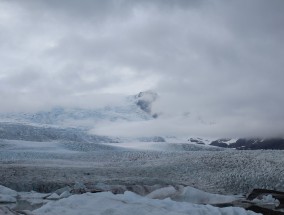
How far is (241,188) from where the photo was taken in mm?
12555

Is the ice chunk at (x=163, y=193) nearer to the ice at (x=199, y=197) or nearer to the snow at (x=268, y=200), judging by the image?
the ice at (x=199, y=197)

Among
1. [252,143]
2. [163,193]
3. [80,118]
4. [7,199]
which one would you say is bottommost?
[7,199]

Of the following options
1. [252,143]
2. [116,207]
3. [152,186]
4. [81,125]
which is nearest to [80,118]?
[81,125]

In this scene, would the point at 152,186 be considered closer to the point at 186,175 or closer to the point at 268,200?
the point at 268,200

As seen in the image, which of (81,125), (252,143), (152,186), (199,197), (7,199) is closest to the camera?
(7,199)

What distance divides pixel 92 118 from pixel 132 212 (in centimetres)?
9262

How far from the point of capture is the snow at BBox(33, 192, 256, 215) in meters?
6.23

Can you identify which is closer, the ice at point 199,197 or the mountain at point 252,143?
the ice at point 199,197

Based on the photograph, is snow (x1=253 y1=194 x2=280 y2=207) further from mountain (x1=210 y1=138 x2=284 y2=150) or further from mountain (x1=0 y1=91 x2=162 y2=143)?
mountain (x1=210 y1=138 x2=284 y2=150)

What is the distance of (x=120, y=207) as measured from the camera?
6348mm

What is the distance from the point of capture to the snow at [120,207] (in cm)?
623

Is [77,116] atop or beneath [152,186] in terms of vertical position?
atop

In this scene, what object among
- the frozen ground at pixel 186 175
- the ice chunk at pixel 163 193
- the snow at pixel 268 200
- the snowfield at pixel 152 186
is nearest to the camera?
the snowfield at pixel 152 186

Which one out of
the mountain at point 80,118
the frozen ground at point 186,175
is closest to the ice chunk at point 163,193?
the frozen ground at point 186,175
